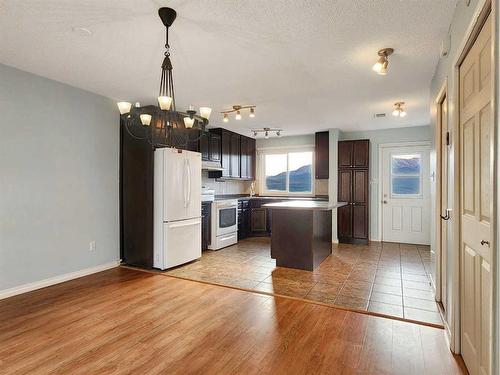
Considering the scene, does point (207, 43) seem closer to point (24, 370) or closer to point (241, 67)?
point (241, 67)

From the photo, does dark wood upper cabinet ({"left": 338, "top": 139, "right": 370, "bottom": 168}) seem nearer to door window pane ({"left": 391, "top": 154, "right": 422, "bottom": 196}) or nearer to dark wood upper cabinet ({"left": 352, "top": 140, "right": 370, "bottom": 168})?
dark wood upper cabinet ({"left": 352, "top": 140, "right": 370, "bottom": 168})

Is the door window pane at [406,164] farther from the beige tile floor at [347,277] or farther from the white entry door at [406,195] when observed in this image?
the beige tile floor at [347,277]

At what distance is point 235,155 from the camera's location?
21.3ft

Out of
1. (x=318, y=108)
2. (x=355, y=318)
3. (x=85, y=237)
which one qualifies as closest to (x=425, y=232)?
(x=318, y=108)

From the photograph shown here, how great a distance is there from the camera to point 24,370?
184cm

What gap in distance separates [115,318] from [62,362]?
2.12 feet

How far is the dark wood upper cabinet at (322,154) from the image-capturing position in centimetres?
626

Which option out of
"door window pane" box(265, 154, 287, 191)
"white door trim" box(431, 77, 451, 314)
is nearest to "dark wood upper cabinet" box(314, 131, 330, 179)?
"door window pane" box(265, 154, 287, 191)

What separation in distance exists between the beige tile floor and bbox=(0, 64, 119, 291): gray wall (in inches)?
51.9

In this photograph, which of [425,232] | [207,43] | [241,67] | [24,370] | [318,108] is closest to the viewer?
[24,370]

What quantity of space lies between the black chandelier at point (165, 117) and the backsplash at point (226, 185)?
1501 millimetres

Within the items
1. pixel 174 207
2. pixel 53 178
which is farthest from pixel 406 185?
pixel 53 178

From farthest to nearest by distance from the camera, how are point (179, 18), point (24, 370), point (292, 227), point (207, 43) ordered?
1. point (292, 227)
2. point (207, 43)
3. point (179, 18)
4. point (24, 370)

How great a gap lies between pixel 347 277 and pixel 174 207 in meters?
2.56
